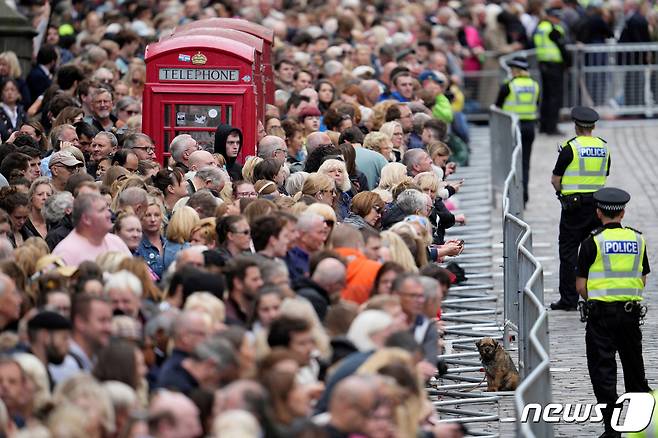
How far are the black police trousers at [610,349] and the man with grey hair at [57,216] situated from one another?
4.11 metres

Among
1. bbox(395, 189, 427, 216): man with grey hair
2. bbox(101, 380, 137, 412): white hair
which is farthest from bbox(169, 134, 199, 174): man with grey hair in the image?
bbox(101, 380, 137, 412): white hair

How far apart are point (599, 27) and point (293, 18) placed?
18.8 ft

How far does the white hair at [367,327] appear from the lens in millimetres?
11602

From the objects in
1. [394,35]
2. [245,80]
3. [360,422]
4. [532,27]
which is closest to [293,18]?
[394,35]

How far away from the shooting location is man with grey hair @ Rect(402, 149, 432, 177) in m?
19.1

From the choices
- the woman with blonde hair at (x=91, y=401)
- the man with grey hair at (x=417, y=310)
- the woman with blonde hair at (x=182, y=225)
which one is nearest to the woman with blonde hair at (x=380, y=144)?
the woman with blonde hair at (x=182, y=225)

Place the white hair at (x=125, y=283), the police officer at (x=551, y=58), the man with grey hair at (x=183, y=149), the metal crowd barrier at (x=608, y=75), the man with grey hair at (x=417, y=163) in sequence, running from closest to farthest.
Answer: the white hair at (x=125, y=283), the man with grey hair at (x=183, y=149), the man with grey hair at (x=417, y=163), the police officer at (x=551, y=58), the metal crowd barrier at (x=608, y=75)

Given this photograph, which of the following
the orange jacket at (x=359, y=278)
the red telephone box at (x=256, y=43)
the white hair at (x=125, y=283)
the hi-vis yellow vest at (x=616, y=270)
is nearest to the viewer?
the white hair at (x=125, y=283)

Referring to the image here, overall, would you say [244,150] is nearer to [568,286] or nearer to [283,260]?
[568,286]

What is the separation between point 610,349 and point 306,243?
107 inches

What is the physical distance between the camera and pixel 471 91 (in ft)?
114

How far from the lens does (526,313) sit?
14906 mm

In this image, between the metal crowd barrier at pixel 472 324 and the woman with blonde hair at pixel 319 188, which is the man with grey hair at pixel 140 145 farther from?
the metal crowd barrier at pixel 472 324

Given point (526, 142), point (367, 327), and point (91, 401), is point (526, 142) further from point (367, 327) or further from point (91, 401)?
point (91, 401)
